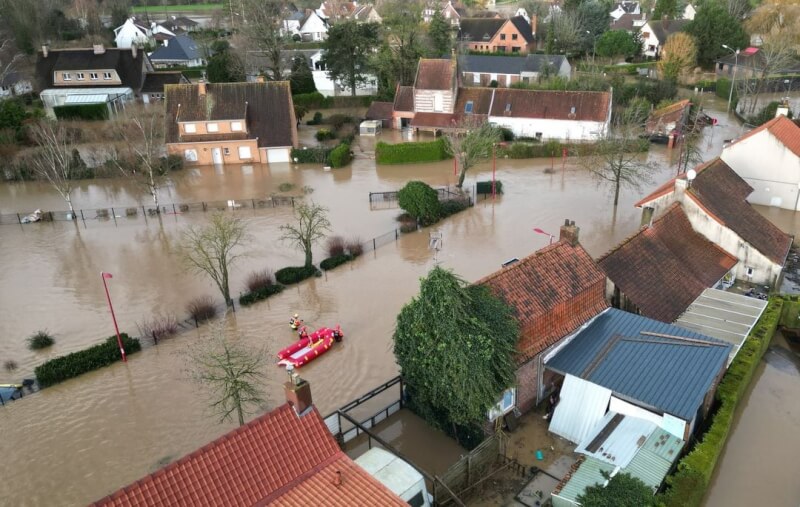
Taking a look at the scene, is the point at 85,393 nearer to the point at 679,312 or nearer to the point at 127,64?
the point at 679,312

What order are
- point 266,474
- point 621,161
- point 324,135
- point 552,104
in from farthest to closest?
1. point 324,135
2. point 552,104
3. point 621,161
4. point 266,474

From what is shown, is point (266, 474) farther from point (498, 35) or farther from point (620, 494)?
point (498, 35)

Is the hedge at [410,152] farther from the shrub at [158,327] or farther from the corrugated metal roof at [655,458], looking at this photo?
the corrugated metal roof at [655,458]

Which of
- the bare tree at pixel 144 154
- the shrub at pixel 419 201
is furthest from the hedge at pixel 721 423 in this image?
the bare tree at pixel 144 154

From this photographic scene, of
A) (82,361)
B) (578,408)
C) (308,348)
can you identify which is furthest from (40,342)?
(578,408)

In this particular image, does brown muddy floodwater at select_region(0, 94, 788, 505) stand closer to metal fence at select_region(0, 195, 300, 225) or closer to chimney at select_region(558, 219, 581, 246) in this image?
metal fence at select_region(0, 195, 300, 225)

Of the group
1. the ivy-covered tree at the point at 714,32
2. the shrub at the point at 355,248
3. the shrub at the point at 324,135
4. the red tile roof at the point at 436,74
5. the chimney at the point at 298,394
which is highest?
the ivy-covered tree at the point at 714,32
